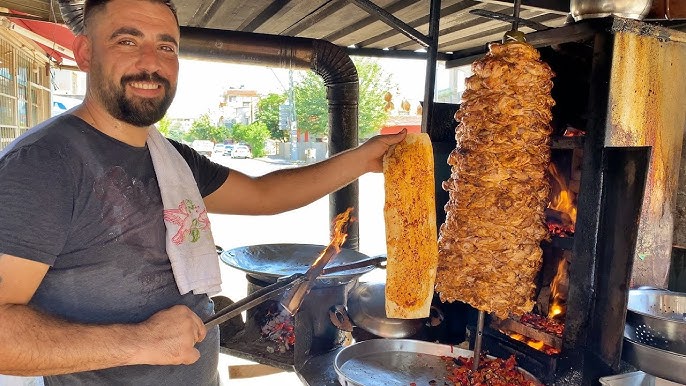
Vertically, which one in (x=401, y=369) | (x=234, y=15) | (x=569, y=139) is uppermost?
(x=234, y=15)

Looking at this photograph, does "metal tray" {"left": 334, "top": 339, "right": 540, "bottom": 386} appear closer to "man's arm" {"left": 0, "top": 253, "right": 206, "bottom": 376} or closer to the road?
"man's arm" {"left": 0, "top": 253, "right": 206, "bottom": 376}

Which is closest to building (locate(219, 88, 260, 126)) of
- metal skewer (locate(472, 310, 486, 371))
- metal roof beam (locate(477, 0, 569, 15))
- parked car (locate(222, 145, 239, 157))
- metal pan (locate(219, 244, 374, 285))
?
parked car (locate(222, 145, 239, 157))

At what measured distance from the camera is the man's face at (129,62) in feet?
7.97

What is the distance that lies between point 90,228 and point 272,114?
5192cm

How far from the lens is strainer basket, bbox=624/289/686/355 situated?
2320 mm

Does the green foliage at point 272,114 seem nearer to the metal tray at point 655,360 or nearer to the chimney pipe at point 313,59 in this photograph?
the chimney pipe at point 313,59

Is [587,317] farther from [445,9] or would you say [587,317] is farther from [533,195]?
[445,9]

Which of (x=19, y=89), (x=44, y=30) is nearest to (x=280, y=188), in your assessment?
(x=44, y=30)

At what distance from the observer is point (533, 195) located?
7.27 feet

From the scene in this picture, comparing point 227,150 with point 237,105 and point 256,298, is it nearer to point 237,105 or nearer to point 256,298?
point 237,105

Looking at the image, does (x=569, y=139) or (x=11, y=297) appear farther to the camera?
(x=569, y=139)

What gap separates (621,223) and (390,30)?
5058 millimetres

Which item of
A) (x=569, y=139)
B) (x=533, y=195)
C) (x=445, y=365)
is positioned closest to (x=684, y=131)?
(x=569, y=139)

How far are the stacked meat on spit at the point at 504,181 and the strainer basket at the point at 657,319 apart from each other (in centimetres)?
63
